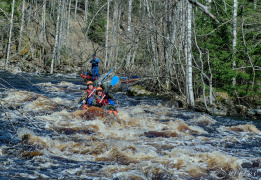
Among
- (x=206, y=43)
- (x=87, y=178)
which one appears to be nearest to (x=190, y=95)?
(x=206, y=43)

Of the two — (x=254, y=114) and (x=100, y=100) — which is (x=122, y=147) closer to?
(x=100, y=100)

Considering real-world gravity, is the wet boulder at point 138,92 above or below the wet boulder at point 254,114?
above

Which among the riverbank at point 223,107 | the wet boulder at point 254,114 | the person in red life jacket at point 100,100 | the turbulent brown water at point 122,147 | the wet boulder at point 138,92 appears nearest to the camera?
the turbulent brown water at point 122,147

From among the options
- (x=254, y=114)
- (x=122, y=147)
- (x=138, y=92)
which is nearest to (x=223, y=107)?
(x=254, y=114)

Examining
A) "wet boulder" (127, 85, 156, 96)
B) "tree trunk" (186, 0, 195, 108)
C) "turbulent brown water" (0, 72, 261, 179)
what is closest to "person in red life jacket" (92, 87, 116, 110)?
"turbulent brown water" (0, 72, 261, 179)

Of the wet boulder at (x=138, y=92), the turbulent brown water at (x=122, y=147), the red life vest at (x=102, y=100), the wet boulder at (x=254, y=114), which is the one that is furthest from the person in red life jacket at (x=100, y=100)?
the wet boulder at (x=254, y=114)

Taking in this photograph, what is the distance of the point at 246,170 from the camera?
14.2 feet

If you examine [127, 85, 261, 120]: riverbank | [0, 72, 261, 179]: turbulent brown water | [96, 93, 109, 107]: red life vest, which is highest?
[96, 93, 109, 107]: red life vest

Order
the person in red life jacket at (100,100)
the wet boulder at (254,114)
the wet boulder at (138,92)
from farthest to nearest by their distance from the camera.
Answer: the wet boulder at (138,92)
the wet boulder at (254,114)
the person in red life jacket at (100,100)

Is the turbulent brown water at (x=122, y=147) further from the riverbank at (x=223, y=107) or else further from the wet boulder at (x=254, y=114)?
the riverbank at (x=223, y=107)

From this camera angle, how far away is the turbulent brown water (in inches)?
157

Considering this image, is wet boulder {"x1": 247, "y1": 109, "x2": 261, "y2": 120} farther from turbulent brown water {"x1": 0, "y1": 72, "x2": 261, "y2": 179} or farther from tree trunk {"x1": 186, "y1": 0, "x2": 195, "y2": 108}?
tree trunk {"x1": 186, "y1": 0, "x2": 195, "y2": 108}

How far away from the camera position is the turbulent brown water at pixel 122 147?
3980 millimetres

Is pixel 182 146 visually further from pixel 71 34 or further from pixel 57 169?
pixel 71 34
